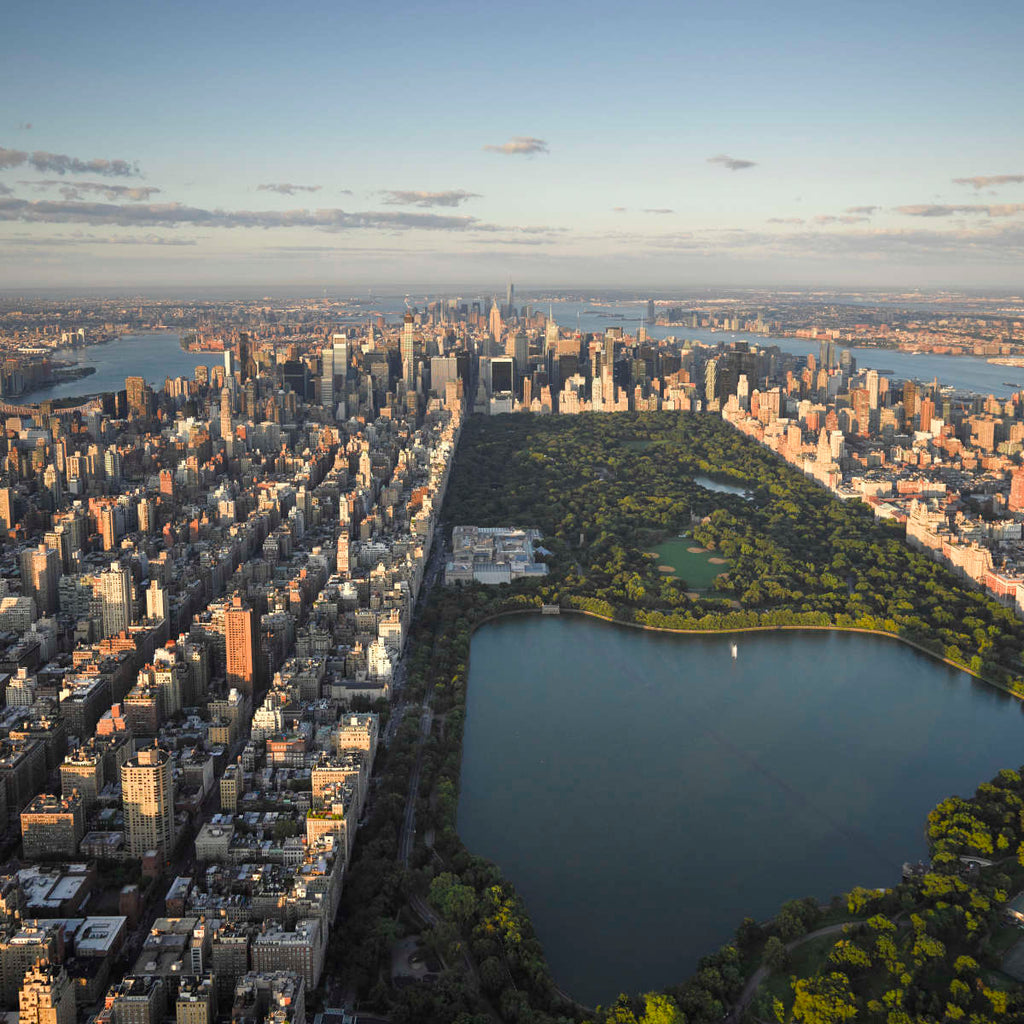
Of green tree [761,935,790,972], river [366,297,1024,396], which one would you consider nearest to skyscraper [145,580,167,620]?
green tree [761,935,790,972]

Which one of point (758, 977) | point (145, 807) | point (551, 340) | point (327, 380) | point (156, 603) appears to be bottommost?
point (758, 977)

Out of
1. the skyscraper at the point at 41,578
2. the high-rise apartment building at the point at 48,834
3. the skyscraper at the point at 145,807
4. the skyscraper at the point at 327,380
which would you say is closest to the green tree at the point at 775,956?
the skyscraper at the point at 145,807

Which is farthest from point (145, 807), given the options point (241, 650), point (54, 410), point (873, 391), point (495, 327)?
point (495, 327)

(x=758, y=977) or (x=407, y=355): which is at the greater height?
(x=407, y=355)

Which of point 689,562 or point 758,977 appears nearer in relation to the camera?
point 758,977

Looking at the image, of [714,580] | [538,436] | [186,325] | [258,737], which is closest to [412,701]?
[258,737]

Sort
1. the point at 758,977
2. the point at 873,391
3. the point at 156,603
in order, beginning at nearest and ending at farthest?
the point at 758,977, the point at 156,603, the point at 873,391

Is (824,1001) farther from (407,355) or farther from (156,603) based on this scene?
(407,355)
